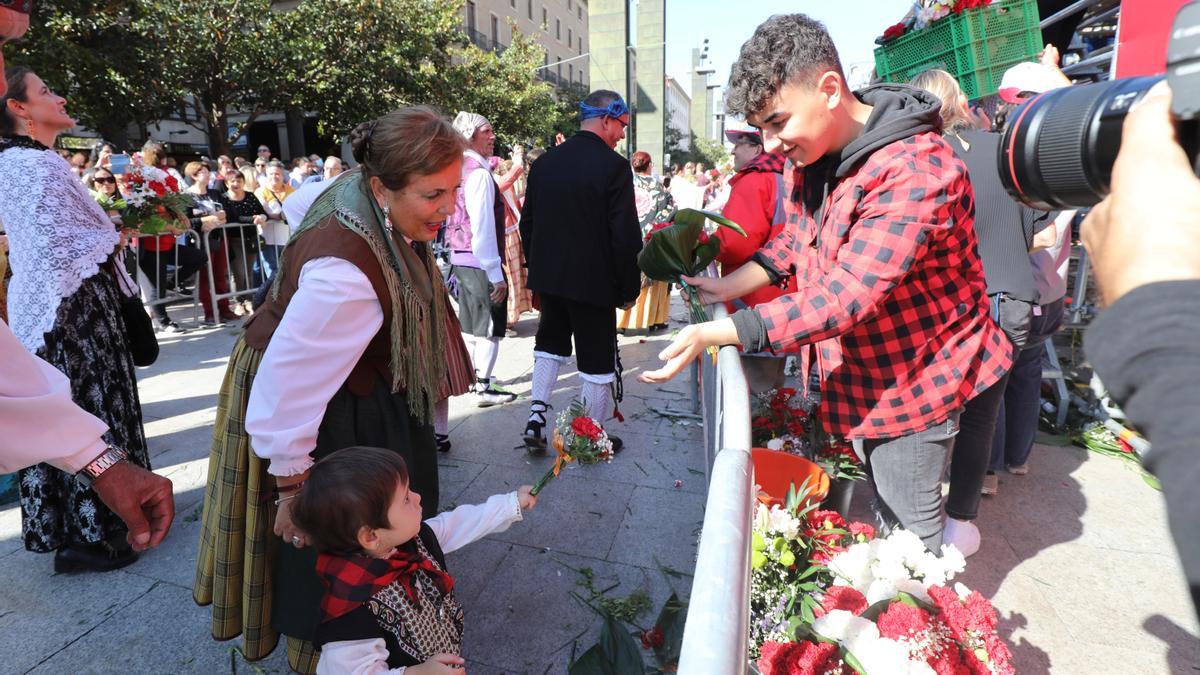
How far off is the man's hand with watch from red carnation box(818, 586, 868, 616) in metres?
1.62

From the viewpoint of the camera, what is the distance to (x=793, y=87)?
5.49ft

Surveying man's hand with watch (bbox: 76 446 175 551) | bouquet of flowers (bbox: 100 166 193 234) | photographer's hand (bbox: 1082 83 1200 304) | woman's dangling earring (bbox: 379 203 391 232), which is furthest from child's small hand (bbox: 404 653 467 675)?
bouquet of flowers (bbox: 100 166 193 234)

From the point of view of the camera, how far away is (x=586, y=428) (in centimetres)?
298

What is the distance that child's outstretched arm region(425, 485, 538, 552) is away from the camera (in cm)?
204

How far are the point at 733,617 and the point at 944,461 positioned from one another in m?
1.44

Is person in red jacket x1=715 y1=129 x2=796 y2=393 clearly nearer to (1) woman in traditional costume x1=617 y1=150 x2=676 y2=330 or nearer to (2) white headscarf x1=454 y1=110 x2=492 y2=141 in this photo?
(2) white headscarf x1=454 y1=110 x2=492 y2=141

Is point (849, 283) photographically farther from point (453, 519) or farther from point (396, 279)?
point (453, 519)

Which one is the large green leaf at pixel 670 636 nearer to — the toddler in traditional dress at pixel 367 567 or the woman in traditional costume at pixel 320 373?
the toddler in traditional dress at pixel 367 567

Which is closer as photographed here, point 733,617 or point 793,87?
point 733,617

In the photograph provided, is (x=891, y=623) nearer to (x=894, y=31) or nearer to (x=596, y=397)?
(x=596, y=397)

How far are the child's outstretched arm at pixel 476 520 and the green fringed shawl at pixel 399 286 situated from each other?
1.12ft

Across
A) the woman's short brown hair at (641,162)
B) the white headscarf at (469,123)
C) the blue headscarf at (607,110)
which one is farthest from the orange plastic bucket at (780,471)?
the woman's short brown hair at (641,162)

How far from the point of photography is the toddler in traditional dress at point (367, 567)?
5.21 feet

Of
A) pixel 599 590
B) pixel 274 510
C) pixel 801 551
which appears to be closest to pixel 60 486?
pixel 274 510
